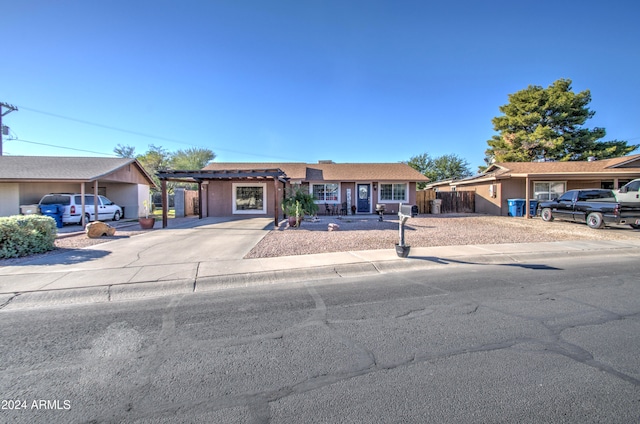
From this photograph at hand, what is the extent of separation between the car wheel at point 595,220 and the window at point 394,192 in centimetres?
1067

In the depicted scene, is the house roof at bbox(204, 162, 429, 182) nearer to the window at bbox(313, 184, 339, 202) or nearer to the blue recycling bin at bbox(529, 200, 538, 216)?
the window at bbox(313, 184, 339, 202)

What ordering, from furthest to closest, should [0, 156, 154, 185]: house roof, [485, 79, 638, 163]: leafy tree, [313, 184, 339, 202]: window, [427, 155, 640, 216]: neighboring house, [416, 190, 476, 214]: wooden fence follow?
1. [485, 79, 638, 163]: leafy tree
2. [416, 190, 476, 214]: wooden fence
3. [313, 184, 339, 202]: window
4. [427, 155, 640, 216]: neighboring house
5. [0, 156, 154, 185]: house roof

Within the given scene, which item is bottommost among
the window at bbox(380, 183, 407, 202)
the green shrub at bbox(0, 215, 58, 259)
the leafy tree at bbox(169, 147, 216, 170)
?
the green shrub at bbox(0, 215, 58, 259)

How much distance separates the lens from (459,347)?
3320 millimetres

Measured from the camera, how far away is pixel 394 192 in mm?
22672

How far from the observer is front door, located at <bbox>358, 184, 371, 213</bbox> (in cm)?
2250

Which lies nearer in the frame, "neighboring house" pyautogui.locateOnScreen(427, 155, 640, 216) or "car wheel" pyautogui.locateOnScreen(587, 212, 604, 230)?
"car wheel" pyautogui.locateOnScreen(587, 212, 604, 230)

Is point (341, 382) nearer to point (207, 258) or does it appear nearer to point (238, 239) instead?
point (207, 258)

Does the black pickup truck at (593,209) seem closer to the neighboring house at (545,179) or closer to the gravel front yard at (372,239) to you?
the gravel front yard at (372,239)

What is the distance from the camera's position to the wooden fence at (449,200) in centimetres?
2392

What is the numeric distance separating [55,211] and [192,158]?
97.6 ft

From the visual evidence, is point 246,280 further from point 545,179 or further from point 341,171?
point 545,179

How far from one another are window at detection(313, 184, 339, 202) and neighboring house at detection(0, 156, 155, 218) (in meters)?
12.8

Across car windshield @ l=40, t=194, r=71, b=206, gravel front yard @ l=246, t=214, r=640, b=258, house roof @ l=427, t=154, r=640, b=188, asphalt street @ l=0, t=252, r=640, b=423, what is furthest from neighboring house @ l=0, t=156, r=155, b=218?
house roof @ l=427, t=154, r=640, b=188
